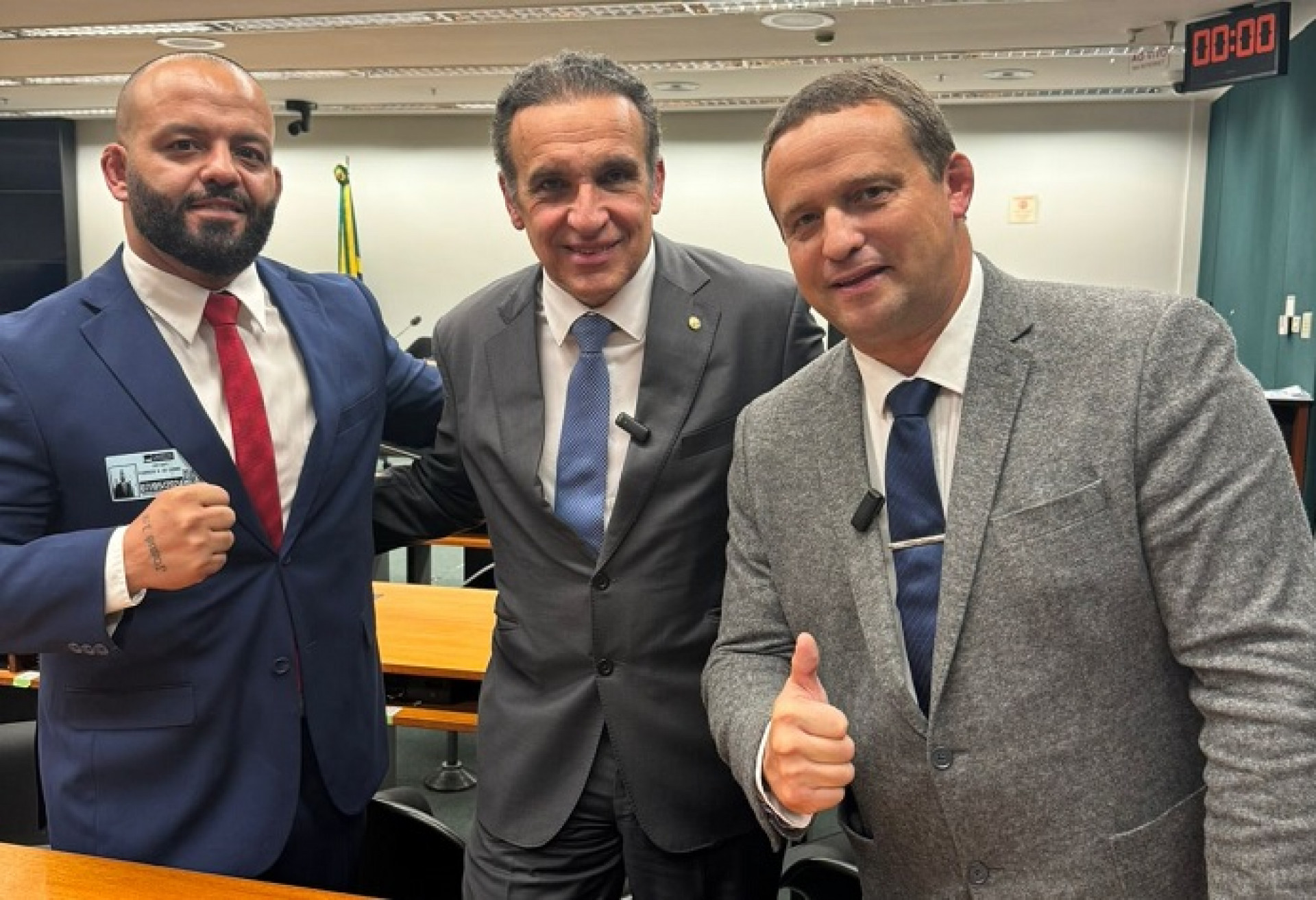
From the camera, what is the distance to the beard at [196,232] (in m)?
1.86

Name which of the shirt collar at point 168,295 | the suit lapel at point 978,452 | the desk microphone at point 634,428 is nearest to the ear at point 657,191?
the desk microphone at point 634,428

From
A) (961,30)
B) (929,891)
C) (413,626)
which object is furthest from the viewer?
(961,30)

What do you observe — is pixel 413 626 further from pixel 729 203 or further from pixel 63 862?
pixel 729 203

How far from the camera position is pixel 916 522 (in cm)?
147

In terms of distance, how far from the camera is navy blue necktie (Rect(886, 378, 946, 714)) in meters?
1.45

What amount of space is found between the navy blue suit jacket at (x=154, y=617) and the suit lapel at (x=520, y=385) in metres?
0.32

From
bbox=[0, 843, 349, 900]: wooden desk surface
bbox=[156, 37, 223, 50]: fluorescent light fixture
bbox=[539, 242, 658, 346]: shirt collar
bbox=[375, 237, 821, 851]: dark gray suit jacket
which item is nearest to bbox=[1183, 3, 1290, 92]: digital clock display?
bbox=[375, 237, 821, 851]: dark gray suit jacket

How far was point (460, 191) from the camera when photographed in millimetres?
12383

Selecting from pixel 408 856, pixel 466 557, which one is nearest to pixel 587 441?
pixel 408 856

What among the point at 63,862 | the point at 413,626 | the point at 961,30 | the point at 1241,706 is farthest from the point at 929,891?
the point at 961,30

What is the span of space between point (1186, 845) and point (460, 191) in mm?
11826

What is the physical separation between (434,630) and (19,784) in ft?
3.57

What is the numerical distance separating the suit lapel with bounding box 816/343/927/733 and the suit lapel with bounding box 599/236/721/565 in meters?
0.29

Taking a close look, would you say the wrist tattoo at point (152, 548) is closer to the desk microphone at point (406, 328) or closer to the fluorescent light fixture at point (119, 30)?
the fluorescent light fixture at point (119, 30)
